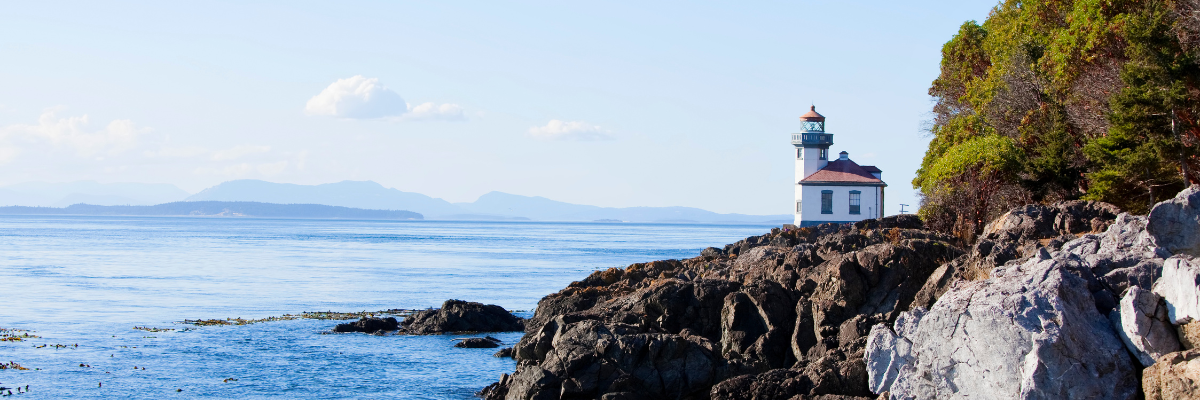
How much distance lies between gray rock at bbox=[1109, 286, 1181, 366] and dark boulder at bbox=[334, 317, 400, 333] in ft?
60.0

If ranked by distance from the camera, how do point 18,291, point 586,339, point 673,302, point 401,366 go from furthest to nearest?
point 18,291
point 401,366
point 673,302
point 586,339

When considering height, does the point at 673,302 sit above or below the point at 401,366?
above

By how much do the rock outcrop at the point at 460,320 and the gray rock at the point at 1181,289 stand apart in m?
17.2

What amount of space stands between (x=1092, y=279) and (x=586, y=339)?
7.20m

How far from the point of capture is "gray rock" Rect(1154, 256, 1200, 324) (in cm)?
1177

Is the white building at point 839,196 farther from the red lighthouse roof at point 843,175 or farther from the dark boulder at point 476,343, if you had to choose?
the dark boulder at point 476,343

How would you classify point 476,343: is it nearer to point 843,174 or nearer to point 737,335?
point 737,335

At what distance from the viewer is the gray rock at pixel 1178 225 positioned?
14.8 metres

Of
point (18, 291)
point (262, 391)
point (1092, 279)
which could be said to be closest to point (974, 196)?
point (1092, 279)

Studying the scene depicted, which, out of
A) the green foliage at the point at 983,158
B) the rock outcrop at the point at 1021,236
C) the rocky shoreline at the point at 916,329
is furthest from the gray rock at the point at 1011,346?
the green foliage at the point at 983,158

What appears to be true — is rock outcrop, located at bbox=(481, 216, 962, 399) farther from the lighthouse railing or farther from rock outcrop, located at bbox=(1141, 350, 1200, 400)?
the lighthouse railing

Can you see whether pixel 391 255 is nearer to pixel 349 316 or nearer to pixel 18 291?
pixel 18 291

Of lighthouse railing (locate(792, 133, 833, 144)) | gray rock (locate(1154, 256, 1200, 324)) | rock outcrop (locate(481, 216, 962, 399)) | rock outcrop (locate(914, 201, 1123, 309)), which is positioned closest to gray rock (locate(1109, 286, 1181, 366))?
gray rock (locate(1154, 256, 1200, 324))

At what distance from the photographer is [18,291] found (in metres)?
36.2
